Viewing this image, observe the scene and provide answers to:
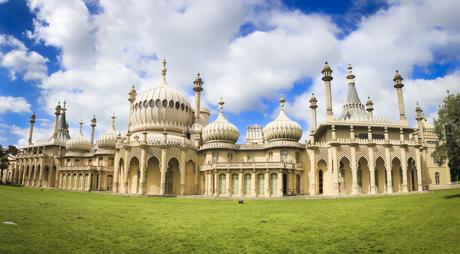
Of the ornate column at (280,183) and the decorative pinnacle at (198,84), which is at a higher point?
the decorative pinnacle at (198,84)

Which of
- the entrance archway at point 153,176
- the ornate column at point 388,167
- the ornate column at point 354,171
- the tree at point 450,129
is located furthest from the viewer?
the entrance archway at point 153,176

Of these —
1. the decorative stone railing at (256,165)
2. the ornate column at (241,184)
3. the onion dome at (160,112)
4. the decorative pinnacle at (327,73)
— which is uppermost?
the decorative pinnacle at (327,73)

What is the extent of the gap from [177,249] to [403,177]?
1551 inches

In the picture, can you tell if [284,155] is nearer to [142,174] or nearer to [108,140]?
[142,174]

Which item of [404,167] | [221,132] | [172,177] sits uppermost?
[221,132]

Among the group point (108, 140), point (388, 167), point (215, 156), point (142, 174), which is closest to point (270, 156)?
point (215, 156)

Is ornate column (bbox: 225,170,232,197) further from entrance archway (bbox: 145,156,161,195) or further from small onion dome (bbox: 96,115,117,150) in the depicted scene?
small onion dome (bbox: 96,115,117,150)

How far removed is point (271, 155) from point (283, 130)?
3.96 meters

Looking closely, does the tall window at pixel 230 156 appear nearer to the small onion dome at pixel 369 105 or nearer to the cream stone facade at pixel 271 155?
the cream stone facade at pixel 271 155

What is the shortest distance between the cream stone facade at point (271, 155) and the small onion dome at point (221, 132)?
149 mm

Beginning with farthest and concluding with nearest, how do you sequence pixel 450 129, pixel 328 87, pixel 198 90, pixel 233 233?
pixel 198 90
pixel 328 87
pixel 450 129
pixel 233 233

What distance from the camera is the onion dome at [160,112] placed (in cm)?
5500

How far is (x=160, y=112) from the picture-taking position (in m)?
55.2

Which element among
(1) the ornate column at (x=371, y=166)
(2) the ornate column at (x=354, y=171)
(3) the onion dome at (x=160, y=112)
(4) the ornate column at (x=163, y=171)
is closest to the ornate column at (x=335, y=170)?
(2) the ornate column at (x=354, y=171)
